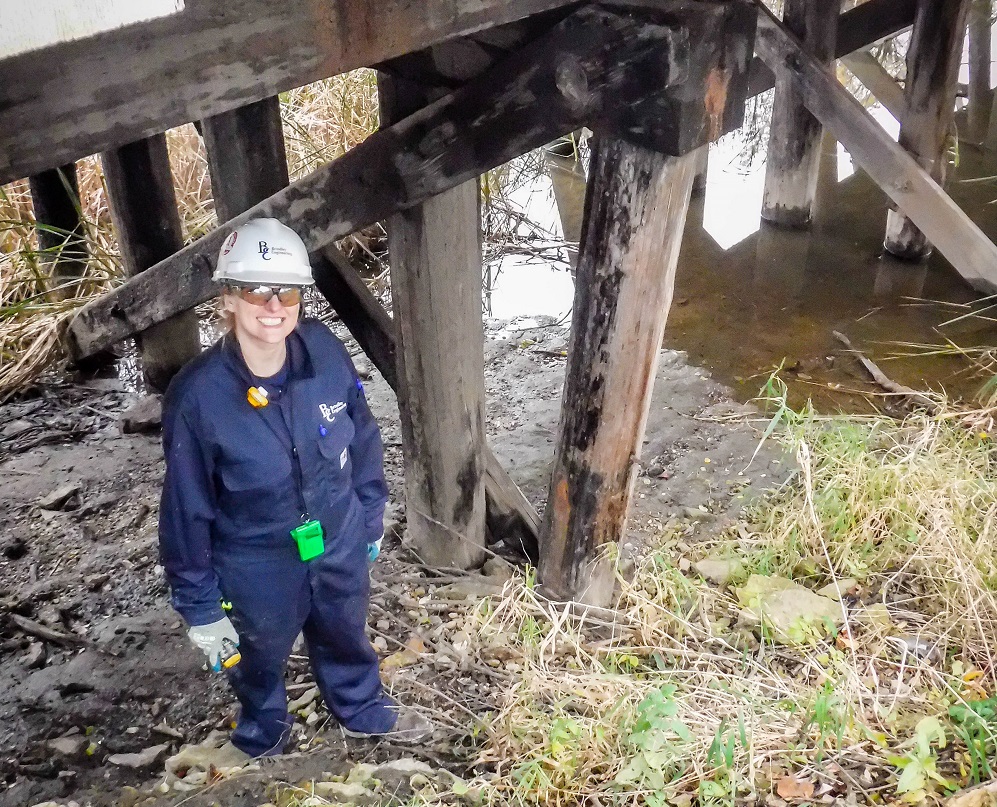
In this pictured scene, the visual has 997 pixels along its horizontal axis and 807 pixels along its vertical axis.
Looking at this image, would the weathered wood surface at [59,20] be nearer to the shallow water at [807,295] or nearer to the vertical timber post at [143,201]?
the vertical timber post at [143,201]

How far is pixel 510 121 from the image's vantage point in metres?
2.22

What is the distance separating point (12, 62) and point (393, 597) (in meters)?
2.48

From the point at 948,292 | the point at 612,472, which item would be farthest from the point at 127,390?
the point at 948,292

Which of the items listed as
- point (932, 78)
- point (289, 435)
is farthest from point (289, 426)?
point (932, 78)

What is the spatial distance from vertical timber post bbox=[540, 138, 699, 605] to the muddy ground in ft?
1.63

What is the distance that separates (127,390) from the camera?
462 centimetres

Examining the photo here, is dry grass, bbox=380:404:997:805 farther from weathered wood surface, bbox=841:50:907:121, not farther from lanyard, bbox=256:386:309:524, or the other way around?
weathered wood surface, bbox=841:50:907:121

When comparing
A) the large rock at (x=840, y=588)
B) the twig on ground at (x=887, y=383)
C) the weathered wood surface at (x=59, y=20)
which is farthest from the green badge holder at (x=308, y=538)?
the twig on ground at (x=887, y=383)

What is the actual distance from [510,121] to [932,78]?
412 centimetres

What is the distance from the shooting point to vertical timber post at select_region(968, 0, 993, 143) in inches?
340

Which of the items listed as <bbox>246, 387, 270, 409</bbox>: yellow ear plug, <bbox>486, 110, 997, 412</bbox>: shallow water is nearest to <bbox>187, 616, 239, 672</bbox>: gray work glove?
<bbox>246, 387, 270, 409</bbox>: yellow ear plug

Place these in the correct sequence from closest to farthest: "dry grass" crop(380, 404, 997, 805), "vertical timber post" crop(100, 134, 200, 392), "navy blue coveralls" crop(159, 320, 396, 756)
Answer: "navy blue coveralls" crop(159, 320, 396, 756) < "dry grass" crop(380, 404, 997, 805) < "vertical timber post" crop(100, 134, 200, 392)

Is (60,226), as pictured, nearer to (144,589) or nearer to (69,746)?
(144,589)

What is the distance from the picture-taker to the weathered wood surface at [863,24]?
5.38 m
